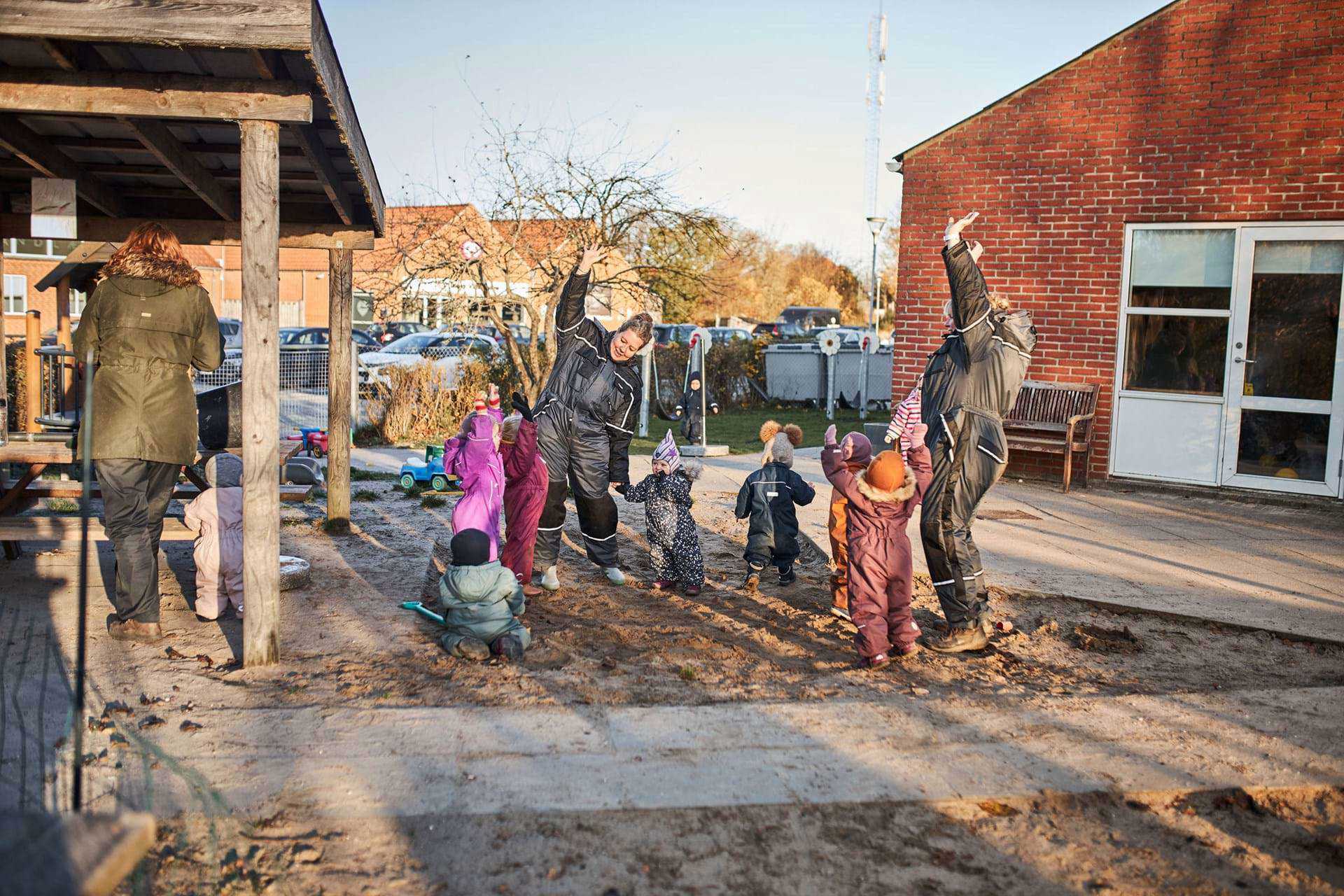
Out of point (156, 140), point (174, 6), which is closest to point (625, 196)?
point (156, 140)

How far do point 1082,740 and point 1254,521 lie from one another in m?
6.30

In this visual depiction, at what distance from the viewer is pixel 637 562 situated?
7812 mm

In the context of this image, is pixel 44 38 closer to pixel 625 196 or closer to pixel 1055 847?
pixel 1055 847

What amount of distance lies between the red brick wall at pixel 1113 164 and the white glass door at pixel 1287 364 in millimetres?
380

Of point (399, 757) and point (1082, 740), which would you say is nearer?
point (399, 757)

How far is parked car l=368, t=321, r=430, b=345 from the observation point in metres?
28.8

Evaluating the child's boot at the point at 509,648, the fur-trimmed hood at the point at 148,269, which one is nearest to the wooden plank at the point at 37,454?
the fur-trimmed hood at the point at 148,269

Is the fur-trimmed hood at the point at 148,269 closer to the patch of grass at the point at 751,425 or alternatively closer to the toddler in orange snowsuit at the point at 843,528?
the toddler in orange snowsuit at the point at 843,528

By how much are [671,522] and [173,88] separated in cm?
368

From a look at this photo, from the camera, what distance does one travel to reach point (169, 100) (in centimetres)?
500

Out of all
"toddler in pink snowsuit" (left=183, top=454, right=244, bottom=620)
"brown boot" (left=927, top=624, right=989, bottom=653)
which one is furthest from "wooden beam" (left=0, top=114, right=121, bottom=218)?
"brown boot" (left=927, top=624, right=989, bottom=653)

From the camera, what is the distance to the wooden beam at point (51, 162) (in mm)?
6297

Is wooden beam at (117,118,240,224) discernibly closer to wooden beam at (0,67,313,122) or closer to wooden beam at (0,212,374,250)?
wooden beam at (0,212,374,250)

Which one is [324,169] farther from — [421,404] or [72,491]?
[421,404]
